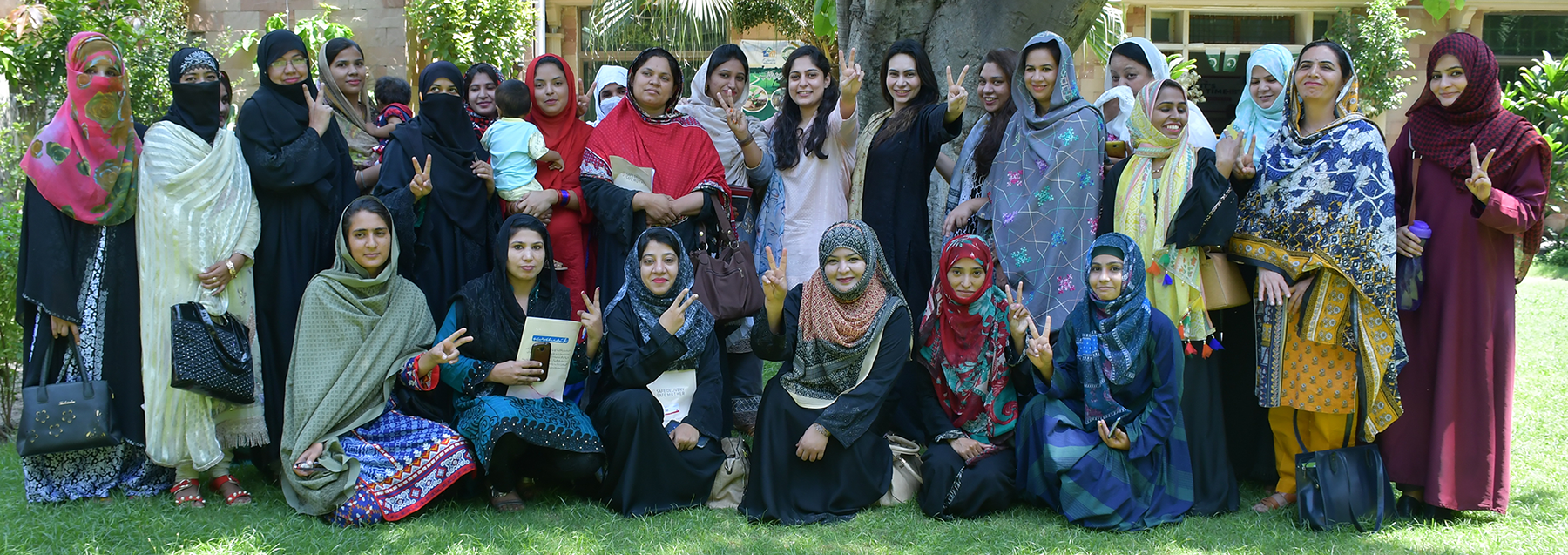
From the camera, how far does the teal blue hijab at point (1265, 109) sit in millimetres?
3822

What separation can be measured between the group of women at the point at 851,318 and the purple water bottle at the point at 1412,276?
47 mm

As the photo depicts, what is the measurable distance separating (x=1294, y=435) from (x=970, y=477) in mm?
1181

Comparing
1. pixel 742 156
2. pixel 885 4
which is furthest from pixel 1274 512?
pixel 885 4

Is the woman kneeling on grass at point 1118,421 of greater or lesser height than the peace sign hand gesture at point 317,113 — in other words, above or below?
below

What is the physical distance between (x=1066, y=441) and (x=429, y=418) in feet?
7.27

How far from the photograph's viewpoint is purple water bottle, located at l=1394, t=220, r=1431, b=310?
349 centimetres

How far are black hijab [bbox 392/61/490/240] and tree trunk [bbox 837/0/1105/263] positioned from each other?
6.66ft

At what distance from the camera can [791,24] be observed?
11.4m

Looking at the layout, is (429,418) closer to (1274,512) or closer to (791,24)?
(1274,512)

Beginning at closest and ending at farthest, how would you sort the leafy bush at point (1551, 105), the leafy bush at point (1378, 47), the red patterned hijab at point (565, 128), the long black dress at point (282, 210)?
the long black dress at point (282, 210) → the red patterned hijab at point (565, 128) → the leafy bush at point (1551, 105) → the leafy bush at point (1378, 47)

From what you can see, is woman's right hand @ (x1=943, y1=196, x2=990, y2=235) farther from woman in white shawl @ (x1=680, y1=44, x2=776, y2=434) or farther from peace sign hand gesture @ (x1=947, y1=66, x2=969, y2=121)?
woman in white shawl @ (x1=680, y1=44, x2=776, y2=434)

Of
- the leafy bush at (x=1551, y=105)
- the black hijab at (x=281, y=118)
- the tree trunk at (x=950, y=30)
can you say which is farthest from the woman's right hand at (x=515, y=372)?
the leafy bush at (x=1551, y=105)

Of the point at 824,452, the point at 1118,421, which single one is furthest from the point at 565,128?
the point at 1118,421

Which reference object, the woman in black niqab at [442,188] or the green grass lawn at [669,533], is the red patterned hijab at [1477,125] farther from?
the woman in black niqab at [442,188]
